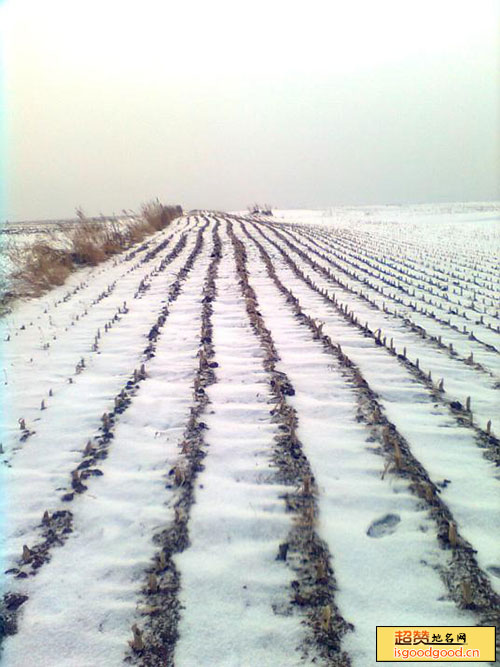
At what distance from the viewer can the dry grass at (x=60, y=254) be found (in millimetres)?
7910

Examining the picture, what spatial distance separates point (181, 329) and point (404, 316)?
9.39 feet

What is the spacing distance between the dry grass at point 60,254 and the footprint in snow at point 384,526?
645 centimetres

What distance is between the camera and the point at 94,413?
11.6 ft

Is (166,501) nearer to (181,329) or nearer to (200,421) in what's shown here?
(200,421)

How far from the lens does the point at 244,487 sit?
265cm

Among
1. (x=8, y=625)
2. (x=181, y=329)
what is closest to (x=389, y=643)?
→ (x=8, y=625)

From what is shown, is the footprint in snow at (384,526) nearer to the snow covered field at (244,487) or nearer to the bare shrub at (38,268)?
the snow covered field at (244,487)
